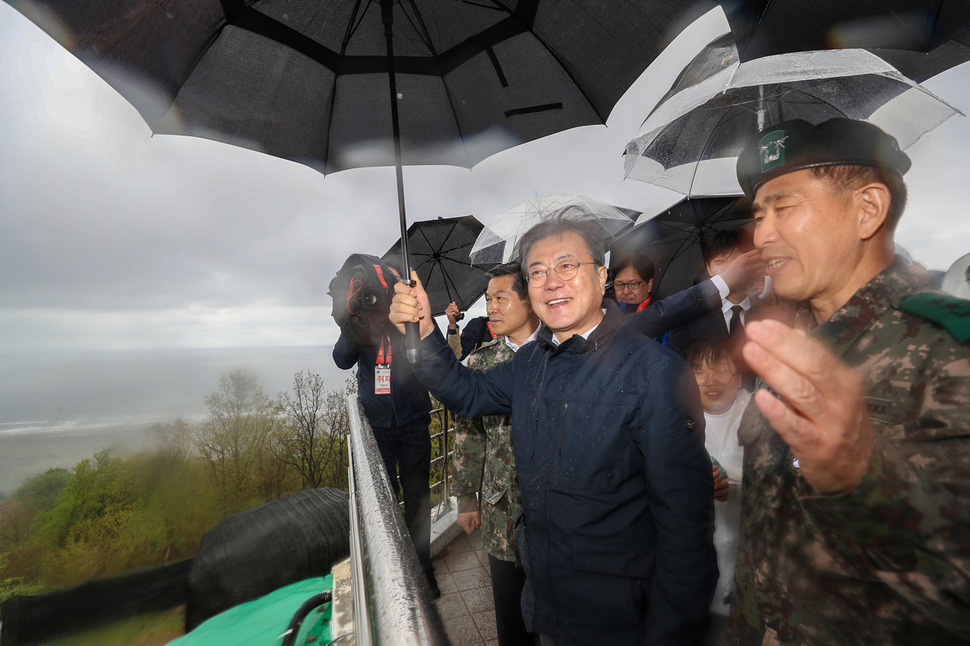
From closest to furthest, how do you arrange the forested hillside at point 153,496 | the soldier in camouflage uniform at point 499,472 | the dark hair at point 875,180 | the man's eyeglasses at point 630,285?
1. the dark hair at point 875,180
2. the soldier in camouflage uniform at point 499,472
3. the man's eyeglasses at point 630,285
4. the forested hillside at point 153,496

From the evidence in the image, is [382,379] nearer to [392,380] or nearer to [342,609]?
[392,380]

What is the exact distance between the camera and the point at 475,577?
13.0 ft

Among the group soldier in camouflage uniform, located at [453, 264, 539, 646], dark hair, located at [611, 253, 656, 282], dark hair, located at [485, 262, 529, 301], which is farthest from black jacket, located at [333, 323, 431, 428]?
dark hair, located at [611, 253, 656, 282]

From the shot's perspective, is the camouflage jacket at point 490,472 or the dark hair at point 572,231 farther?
the camouflage jacket at point 490,472

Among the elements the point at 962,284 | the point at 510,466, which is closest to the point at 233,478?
the point at 510,466

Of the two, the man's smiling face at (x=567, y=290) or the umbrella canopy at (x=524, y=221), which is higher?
the umbrella canopy at (x=524, y=221)

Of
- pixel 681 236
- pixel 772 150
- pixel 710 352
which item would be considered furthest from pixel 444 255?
pixel 772 150

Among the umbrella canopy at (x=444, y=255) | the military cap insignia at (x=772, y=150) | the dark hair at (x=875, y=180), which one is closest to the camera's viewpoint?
the dark hair at (x=875, y=180)

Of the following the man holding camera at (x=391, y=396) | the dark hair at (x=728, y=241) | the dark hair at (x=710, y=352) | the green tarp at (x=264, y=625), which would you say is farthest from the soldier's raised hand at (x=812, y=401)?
the green tarp at (x=264, y=625)

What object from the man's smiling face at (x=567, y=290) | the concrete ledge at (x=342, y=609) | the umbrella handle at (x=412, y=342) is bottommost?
the concrete ledge at (x=342, y=609)

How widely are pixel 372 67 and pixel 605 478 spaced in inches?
95.5

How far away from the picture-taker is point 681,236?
558cm

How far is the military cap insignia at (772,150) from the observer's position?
47.7 inches

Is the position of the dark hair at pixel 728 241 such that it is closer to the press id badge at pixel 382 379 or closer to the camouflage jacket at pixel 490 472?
the camouflage jacket at pixel 490 472
